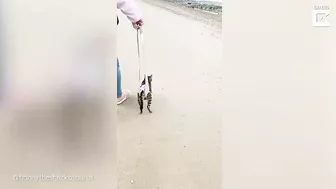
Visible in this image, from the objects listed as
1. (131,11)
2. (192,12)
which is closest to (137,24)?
(131,11)

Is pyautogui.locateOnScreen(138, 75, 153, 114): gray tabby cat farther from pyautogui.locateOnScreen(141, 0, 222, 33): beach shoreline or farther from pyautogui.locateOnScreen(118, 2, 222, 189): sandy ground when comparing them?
pyautogui.locateOnScreen(141, 0, 222, 33): beach shoreline

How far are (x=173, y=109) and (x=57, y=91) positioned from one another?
1.88 ft

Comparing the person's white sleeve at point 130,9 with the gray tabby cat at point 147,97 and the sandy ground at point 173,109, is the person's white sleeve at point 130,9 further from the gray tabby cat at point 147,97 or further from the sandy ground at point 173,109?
the gray tabby cat at point 147,97

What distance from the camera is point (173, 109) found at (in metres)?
2.25

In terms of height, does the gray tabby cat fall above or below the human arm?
below

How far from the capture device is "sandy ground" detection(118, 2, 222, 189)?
7.23 ft

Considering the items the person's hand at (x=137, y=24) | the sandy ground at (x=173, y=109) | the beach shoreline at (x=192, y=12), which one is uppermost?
the beach shoreline at (x=192, y=12)

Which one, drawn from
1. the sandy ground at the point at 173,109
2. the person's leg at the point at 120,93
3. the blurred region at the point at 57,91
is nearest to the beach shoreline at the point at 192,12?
the sandy ground at the point at 173,109

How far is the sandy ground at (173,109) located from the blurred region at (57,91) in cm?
9

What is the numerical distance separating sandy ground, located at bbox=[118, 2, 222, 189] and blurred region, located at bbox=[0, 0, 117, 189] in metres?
0.09

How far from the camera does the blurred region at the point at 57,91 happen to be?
6.95 feet

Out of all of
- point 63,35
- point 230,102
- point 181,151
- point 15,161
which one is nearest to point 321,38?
point 230,102

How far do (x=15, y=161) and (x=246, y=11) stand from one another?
1.34 metres

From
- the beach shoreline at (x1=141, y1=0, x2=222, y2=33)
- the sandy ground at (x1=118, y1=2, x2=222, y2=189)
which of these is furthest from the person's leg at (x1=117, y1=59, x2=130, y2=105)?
the beach shoreline at (x1=141, y1=0, x2=222, y2=33)
